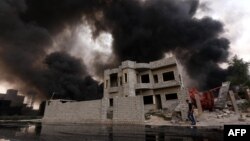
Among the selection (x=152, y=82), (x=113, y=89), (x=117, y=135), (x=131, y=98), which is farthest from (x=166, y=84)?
(x=117, y=135)

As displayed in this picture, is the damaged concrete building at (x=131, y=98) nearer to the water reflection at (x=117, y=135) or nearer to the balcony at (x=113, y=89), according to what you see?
the balcony at (x=113, y=89)

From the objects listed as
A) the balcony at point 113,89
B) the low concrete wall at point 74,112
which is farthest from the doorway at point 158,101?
the low concrete wall at point 74,112

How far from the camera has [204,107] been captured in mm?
24188

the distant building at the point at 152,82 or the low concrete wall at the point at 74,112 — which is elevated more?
the distant building at the point at 152,82

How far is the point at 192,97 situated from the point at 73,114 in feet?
54.4

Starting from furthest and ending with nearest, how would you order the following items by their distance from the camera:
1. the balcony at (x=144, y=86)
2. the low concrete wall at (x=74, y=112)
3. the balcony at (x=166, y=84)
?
the balcony at (x=144, y=86), the balcony at (x=166, y=84), the low concrete wall at (x=74, y=112)

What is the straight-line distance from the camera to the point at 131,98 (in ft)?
69.7

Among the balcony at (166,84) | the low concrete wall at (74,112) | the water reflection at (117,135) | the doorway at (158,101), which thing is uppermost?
the balcony at (166,84)

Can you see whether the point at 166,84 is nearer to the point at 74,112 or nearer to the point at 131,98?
the point at 131,98

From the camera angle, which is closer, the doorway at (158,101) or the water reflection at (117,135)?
the water reflection at (117,135)

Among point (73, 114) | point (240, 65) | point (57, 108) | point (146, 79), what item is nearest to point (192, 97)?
point (240, 65)

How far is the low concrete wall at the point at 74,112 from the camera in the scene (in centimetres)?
2367

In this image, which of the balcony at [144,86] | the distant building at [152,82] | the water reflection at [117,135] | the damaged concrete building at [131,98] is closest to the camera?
the water reflection at [117,135]

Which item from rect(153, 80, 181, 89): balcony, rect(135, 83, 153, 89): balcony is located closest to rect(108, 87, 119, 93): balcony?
rect(135, 83, 153, 89): balcony
